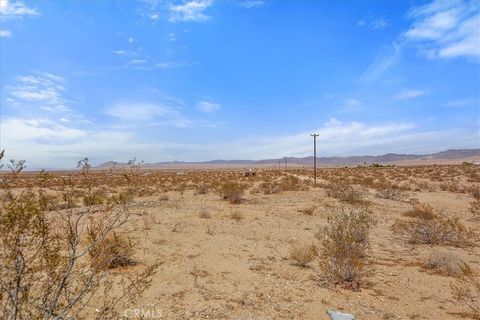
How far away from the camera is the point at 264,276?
7992mm

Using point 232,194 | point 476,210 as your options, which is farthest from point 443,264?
point 232,194

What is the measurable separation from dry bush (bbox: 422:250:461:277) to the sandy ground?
0.23m

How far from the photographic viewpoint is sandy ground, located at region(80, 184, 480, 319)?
21.0 ft

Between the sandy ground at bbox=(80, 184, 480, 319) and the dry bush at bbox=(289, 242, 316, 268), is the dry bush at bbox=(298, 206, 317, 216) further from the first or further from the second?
the dry bush at bbox=(289, 242, 316, 268)

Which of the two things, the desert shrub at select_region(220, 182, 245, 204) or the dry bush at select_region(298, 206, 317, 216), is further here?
the desert shrub at select_region(220, 182, 245, 204)

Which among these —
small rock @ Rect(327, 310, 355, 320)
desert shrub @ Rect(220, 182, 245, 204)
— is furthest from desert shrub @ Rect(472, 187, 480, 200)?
small rock @ Rect(327, 310, 355, 320)

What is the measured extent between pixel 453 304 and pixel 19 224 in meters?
7.06

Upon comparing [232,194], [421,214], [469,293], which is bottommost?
[469,293]

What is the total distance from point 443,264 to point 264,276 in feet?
13.8

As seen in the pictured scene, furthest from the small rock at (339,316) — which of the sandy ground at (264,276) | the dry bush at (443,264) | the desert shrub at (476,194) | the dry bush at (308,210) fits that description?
the desert shrub at (476,194)

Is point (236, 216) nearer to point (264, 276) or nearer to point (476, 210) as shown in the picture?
point (264, 276)

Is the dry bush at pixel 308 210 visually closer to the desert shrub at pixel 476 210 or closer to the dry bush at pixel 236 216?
the dry bush at pixel 236 216

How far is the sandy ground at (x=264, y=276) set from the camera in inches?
252

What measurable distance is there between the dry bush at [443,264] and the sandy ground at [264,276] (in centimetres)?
23
